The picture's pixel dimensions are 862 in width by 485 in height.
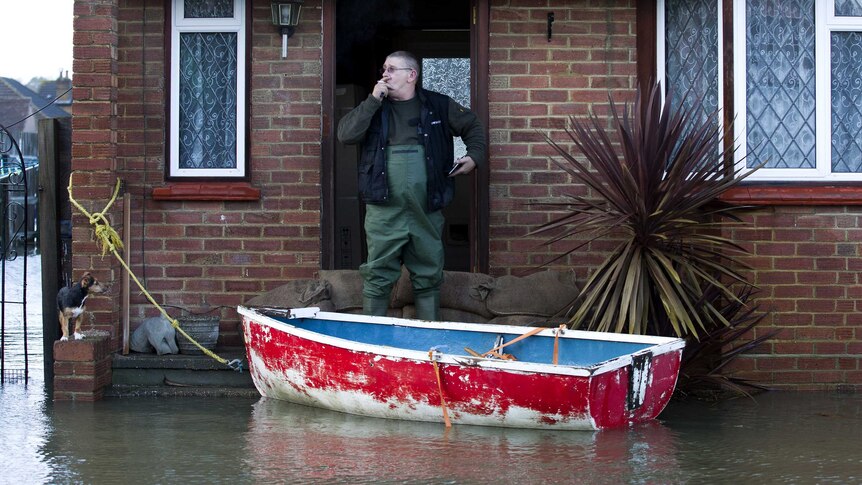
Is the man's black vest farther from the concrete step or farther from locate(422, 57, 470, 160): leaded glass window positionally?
locate(422, 57, 470, 160): leaded glass window

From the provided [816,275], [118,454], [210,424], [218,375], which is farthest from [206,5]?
[816,275]

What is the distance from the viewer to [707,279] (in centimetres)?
784

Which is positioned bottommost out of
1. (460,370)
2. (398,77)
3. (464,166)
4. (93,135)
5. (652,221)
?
(460,370)

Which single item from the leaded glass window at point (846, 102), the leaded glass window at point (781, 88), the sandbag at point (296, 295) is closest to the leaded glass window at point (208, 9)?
the sandbag at point (296, 295)

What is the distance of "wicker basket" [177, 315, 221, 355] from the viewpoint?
8633mm

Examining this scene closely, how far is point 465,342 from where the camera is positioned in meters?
7.79

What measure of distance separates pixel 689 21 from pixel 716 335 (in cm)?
234

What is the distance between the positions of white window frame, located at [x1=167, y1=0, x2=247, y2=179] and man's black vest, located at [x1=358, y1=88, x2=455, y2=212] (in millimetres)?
1198

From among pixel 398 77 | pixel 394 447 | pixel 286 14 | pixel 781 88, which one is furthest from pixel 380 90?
pixel 781 88

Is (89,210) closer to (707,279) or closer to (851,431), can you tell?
(707,279)

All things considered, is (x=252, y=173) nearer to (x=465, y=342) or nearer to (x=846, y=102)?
(x=465, y=342)

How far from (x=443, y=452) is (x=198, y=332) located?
2875mm

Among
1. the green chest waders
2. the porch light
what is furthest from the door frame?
the green chest waders

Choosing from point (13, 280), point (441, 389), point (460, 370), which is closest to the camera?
point (460, 370)
